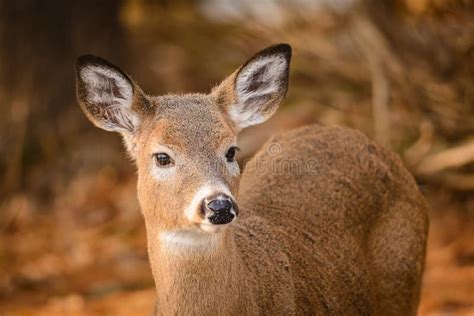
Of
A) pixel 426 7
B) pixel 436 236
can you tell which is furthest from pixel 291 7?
pixel 436 236

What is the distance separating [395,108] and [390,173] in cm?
419

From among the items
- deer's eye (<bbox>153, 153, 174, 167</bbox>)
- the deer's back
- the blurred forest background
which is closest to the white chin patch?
deer's eye (<bbox>153, 153, 174, 167</bbox>)

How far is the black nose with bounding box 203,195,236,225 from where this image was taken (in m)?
5.04

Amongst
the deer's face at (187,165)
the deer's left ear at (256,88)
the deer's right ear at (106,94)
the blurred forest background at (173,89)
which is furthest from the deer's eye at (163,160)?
the blurred forest background at (173,89)

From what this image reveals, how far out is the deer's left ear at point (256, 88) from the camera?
19.9 feet

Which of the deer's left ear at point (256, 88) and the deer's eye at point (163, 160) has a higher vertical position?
the deer's left ear at point (256, 88)

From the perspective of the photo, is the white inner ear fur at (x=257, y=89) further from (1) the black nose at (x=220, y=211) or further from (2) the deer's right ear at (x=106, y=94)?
(1) the black nose at (x=220, y=211)

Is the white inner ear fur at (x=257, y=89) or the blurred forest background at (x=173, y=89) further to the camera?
the blurred forest background at (x=173, y=89)

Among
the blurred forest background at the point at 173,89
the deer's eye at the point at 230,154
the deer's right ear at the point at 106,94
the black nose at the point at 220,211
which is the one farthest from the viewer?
the blurred forest background at the point at 173,89

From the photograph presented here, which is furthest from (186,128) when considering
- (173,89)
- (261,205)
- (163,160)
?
(173,89)

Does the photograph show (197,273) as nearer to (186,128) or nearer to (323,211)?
(186,128)

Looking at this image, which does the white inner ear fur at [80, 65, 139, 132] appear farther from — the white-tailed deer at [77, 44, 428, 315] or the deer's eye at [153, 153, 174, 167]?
the deer's eye at [153, 153, 174, 167]

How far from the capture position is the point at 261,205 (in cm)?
663

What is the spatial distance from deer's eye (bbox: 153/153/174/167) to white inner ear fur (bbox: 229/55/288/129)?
2.34 ft
